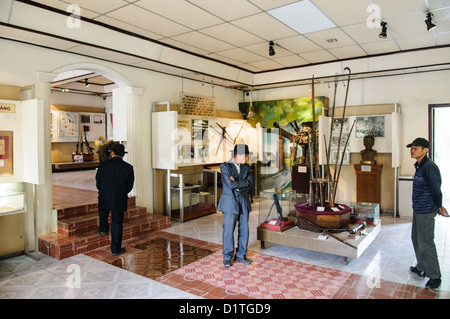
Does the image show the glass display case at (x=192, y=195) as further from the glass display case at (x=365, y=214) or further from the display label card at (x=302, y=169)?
the glass display case at (x=365, y=214)

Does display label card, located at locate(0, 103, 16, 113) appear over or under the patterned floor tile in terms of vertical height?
over

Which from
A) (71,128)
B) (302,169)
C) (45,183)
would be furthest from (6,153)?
(71,128)

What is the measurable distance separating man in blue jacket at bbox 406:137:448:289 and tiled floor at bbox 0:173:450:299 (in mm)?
246

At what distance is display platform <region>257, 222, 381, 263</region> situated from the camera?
14.1 ft

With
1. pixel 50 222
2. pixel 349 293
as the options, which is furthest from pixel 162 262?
pixel 349 293

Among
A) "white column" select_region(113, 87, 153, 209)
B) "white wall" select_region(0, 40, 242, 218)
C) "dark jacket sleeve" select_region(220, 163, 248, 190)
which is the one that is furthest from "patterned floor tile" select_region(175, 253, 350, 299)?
"white wall" select_region(0, 40, 242, 218)

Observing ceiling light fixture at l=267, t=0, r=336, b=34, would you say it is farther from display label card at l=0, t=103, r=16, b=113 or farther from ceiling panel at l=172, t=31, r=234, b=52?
display label card at l=0, t=103, r=16, b=113

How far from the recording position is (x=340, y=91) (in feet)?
28.2

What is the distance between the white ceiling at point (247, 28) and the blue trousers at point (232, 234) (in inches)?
113

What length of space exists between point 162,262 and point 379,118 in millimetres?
6121

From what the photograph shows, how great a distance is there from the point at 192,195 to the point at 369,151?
431cm

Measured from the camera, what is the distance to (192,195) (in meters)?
7.45

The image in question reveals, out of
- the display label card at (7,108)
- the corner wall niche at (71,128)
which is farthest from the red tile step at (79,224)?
the corner wall niche at (71,128)

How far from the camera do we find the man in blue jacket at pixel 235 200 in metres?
4.38
